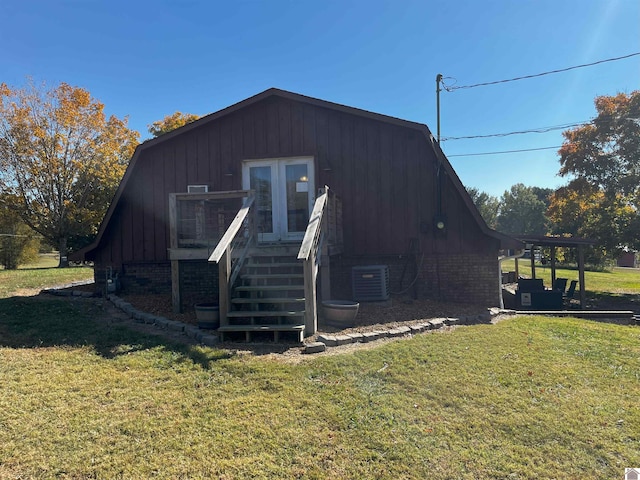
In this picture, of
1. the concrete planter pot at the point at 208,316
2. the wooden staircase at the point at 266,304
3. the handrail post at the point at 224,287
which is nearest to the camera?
the wooden staircase at the point at 266,304

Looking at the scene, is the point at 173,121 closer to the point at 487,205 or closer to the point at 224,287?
the point at 224,287

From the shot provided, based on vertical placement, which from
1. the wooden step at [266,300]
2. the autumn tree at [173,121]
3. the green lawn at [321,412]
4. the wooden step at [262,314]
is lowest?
the green lawn at [321,412]

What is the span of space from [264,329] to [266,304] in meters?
0.78

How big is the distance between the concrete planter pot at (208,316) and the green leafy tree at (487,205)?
2264 inches

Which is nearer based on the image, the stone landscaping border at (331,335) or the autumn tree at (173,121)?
the stone landscaping border at (331,335)

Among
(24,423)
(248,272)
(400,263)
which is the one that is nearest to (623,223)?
(400,263)

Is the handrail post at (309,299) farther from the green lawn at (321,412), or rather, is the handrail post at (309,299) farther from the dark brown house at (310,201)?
the dark brown house at (310,201)

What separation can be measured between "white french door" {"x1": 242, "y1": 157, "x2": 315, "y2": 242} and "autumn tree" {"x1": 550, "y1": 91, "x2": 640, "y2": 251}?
44.2ft

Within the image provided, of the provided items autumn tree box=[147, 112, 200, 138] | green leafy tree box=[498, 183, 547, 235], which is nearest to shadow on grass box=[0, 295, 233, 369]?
autumn tree box=[147, 112, 200, 138]

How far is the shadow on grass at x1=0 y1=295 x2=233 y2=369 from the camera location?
4797mm

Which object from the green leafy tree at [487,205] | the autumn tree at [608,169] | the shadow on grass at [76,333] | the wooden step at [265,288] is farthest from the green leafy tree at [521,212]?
the shadow on grass at [76,333]

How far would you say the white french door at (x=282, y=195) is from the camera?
8.40 m

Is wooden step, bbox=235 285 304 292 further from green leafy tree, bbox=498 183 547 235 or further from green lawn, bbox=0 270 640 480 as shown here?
green leafy tree, bbox=498 183 547 235

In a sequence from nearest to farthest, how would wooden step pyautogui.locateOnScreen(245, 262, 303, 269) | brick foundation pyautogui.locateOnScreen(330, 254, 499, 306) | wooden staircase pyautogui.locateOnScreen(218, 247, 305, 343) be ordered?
wooden staircase pyautogui.locateOnScreen(218, 247, 305, 343) < wooden step pyautogui.locateOnScreen(245, 262, 303, 269) < brick foundation pyautogui.locateOnScreen(330, 254, 499, 306)
